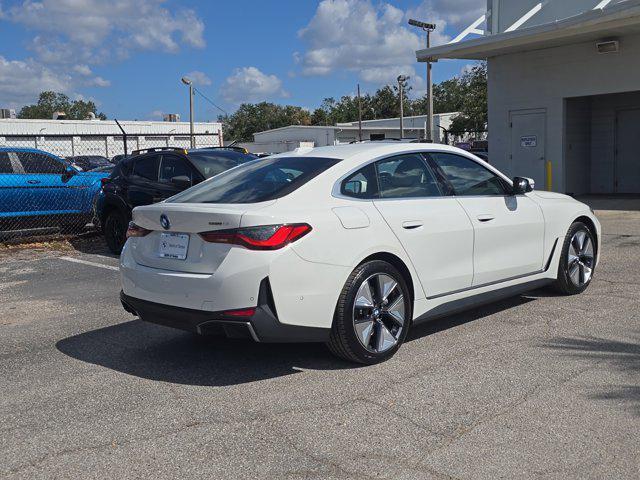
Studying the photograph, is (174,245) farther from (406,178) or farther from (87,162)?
(87,162)

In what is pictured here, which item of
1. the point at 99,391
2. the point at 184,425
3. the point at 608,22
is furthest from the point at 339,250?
the point at 608,22

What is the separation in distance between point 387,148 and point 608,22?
1222 centimetres

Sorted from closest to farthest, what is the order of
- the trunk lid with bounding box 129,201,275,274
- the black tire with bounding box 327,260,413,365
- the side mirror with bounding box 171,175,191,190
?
1. the trunk lid with bounding box 129,201,275,274
2. the black tire with bounding box 327,260,413,365
3. the side mirror with bounding box 171,175,191,190

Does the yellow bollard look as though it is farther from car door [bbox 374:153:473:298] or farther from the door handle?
the door handle

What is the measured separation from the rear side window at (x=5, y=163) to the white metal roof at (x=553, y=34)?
37.5 ft

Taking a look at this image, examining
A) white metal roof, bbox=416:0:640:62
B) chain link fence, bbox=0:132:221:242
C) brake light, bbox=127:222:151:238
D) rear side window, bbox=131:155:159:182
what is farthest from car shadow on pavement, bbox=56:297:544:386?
white metal roof, bbox=416:0:640:62

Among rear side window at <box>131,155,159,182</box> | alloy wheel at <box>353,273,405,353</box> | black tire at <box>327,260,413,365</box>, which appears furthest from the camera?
rear side window at <box>131,155,159,182</box>

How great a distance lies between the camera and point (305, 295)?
460 centimetres

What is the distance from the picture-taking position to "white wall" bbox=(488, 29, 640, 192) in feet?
57.2

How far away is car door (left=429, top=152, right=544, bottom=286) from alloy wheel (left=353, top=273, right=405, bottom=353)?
979mm

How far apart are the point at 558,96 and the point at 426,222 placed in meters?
15.0

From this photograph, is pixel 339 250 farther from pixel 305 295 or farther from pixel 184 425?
pixel 184 425

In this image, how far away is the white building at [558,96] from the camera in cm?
1759

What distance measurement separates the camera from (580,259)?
718cm
